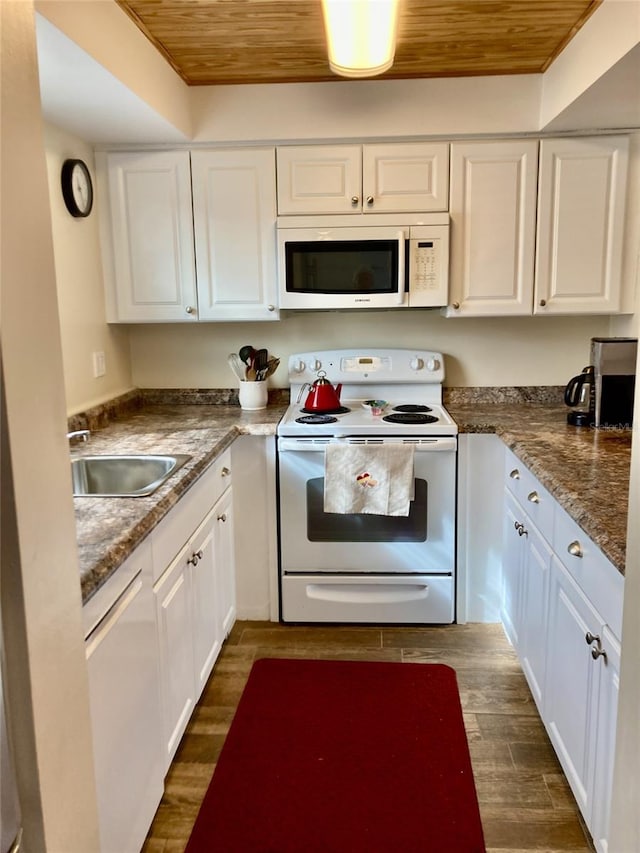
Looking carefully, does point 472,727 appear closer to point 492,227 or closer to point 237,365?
point 237,365

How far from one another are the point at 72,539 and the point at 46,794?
13.7 inches

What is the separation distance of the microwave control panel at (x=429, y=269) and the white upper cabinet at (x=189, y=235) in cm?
61

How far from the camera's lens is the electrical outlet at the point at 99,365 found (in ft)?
9.27

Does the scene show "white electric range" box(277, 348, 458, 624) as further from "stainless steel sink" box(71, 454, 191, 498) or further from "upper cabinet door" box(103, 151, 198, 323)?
"upper cabinet door" box(103, 151, 198, 323)

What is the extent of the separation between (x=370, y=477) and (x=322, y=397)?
1.49 ft

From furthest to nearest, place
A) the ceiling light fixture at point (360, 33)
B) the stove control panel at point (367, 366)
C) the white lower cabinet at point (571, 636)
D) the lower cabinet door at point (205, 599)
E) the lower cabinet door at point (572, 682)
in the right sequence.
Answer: the stove control panel at point (367, 366), the lower cabinet door at point (205, 599), the ceiling light fixture at point (360, 33), the lower cabinet door at point (572, 682), the white lower cabinet at point (571, 636)

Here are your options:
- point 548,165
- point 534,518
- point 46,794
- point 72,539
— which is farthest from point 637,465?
point 548,165

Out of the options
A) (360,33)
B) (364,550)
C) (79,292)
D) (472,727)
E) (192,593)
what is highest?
(360,33)

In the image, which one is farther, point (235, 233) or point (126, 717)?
point (235, 233)

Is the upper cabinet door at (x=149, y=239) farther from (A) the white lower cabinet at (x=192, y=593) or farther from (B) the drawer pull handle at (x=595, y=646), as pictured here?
(B) the drawer pull handle at (x=595, y=646)

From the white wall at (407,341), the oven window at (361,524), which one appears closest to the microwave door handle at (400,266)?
the white wall at (407,341)

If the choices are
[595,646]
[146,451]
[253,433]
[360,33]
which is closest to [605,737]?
[595,646]

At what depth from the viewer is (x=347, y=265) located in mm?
2762

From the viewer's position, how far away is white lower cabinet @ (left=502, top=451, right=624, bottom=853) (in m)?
1.40
